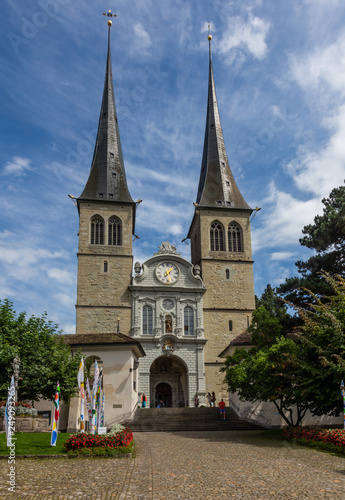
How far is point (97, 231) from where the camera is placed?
45875 millimetres

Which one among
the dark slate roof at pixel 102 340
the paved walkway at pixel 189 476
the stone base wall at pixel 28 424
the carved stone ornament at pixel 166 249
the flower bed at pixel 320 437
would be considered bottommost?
the paved walkway at pixel 189 476

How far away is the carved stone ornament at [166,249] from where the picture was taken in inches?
1761

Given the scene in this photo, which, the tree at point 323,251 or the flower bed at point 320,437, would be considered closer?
the flower bed at point 320,437

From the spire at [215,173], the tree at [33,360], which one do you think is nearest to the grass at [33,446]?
the tree at [33,360]

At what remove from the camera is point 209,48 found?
61.7 meters

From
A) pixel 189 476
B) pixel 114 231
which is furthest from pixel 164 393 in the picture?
pixel 189 476

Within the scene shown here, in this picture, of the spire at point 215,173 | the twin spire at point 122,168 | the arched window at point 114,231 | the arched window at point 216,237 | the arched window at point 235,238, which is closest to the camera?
the arched window at point 114,231

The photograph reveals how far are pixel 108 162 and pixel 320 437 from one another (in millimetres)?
39331

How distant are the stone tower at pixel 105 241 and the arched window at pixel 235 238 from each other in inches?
400

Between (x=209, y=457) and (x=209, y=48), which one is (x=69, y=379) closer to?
(x=209, y=457)

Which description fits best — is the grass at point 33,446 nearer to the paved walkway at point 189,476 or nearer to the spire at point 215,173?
the paved walkway at point 189,476

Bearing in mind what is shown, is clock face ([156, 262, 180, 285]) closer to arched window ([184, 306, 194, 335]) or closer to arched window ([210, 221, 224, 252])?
arched window ([184, 306, 194, 335])

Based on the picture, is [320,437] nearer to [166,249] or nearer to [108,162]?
[166,249]

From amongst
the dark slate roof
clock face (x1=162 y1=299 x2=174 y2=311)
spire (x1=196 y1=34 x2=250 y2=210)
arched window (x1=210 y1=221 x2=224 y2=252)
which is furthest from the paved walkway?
spire (x1=196 y1=34 x2=250 y2=210)
